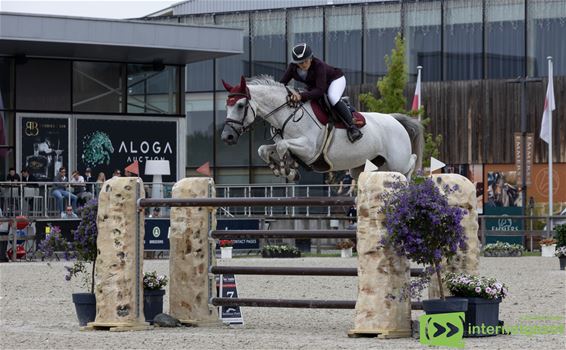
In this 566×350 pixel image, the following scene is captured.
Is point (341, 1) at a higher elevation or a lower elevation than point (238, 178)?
higher

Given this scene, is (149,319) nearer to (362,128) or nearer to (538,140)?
(362,128)

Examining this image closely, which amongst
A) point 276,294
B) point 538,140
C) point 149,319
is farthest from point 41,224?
point 538,140

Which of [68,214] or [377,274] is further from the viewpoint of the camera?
[68,214]

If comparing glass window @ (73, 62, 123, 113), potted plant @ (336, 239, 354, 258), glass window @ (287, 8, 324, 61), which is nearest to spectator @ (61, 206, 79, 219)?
glass window @ (73, 62, 123, 113)

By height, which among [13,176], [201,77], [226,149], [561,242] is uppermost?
[201,77]

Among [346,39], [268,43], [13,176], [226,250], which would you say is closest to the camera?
[226,250]

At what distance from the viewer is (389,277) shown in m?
10.6

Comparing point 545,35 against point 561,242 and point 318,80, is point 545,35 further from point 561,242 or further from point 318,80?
point 318,80

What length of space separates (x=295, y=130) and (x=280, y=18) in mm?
33228

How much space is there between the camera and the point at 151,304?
40.6 feet

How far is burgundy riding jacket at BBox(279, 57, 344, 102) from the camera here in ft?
38.2

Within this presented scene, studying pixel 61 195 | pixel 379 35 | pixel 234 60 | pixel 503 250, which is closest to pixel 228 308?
pixel 61 195

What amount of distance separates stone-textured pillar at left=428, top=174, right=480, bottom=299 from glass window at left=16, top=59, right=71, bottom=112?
19.9 metres

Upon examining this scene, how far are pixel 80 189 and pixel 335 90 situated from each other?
1604 cm
